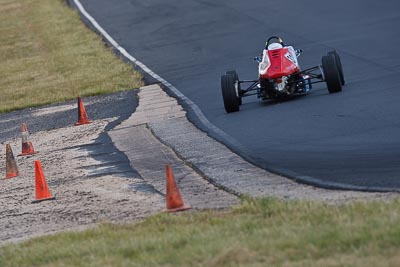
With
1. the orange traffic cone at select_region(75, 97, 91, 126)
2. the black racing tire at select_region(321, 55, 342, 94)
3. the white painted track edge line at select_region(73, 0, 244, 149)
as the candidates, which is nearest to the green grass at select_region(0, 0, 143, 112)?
the white painted track edge line at select_region(73, 0, 244, 149)

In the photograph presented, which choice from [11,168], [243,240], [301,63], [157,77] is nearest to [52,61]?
[157,77]

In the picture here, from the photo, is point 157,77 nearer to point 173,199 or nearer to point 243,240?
point 173,199

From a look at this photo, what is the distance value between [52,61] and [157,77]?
7747mm

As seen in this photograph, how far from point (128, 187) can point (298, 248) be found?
4978mm

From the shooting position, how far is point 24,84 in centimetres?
2827

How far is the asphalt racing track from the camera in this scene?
39.5 ft

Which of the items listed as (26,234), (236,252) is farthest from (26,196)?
→ (236,252)

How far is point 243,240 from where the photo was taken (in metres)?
7.99

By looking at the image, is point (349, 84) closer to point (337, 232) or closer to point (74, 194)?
point (74, 194)

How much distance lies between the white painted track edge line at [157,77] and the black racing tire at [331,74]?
83.4 inches

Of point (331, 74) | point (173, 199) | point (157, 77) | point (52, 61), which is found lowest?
point (173, 199)

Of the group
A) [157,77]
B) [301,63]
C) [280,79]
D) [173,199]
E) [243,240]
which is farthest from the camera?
[157,77]

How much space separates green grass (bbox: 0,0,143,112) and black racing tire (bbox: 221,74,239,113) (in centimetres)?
730

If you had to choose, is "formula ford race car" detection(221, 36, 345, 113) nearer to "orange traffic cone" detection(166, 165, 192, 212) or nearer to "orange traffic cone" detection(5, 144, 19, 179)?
"orange traffic cone" detection(5, 144, 19, 179)
